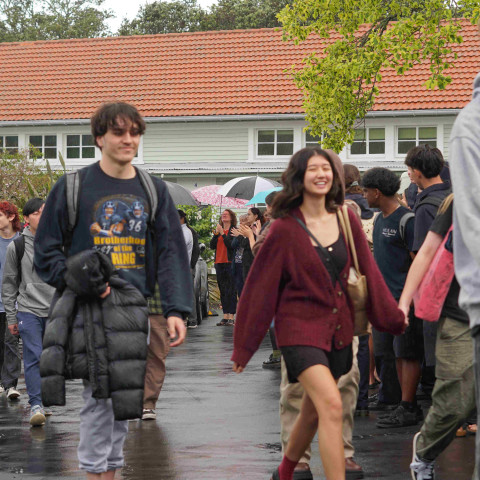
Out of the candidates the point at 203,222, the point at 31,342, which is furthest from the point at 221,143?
the point at 31,342

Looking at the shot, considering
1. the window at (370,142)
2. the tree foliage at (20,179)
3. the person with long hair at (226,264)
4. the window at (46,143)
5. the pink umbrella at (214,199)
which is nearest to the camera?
the person with long hair at (226,264)

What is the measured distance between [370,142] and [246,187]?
499 inches

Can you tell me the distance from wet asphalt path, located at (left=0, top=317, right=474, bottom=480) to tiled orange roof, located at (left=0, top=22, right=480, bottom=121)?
73.4 ft

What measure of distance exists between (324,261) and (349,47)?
14964 mm

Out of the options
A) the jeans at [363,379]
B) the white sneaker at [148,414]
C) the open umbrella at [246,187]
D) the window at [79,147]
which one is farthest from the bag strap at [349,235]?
the window at [79,147]

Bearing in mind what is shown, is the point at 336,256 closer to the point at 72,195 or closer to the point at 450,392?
the point at 450,392

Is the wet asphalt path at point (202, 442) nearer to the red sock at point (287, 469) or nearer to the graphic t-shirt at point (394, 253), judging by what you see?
the red sock at point (287, 469)

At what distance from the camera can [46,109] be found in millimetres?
35844

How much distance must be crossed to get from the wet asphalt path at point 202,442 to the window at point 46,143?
2478cm

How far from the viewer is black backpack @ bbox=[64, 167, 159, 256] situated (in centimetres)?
530

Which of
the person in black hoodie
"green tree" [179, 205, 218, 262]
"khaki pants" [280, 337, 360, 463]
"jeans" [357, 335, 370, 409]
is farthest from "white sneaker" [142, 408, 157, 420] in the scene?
"green tree" [179, 205, 218, 262]

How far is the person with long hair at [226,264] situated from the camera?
70.1ft

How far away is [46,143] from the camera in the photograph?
118ft

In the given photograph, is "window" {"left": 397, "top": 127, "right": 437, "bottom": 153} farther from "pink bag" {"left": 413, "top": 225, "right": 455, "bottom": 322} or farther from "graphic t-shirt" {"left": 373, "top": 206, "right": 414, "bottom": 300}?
"pink bag" {"left": 413, "top": 225, "right": 455, "bottom": 322}
